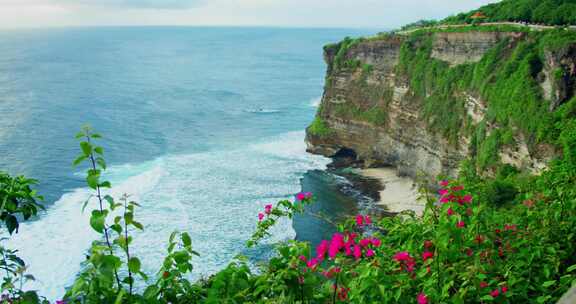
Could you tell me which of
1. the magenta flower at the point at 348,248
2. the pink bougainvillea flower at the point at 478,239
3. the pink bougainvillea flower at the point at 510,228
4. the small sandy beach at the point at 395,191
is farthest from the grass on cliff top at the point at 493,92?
the magenta flower at the point at 348,248

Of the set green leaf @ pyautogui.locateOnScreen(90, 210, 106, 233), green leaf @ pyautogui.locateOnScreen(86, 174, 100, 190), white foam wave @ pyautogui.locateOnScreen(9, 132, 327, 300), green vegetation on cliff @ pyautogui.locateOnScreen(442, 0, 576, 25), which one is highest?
green vegetation on cliff @ pyautogui.locateOnScreen(442, 0, 576, 25)

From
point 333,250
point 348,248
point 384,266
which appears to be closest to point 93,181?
point 333,250

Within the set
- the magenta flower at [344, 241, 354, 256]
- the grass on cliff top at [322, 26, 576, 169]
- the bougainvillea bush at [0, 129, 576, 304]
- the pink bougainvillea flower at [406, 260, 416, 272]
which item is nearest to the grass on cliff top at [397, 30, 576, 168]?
the grass on cliff top at [322, 26, 576, 169]

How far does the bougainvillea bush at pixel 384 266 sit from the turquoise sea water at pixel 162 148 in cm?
1043

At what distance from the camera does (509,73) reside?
36375 millimetres

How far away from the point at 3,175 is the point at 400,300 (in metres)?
5.47

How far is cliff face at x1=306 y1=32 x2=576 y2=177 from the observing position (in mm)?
32562

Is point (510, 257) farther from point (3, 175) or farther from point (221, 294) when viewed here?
point (3, 175)

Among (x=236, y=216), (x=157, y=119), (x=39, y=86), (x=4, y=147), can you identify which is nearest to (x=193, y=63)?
(x=39, y=86)

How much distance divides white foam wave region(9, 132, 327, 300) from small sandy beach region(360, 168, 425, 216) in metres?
6.99

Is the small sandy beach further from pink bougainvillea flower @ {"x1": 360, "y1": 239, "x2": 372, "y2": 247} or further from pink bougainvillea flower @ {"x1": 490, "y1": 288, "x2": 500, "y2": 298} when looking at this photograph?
pink bougainvillea flower @ {"x1": 490, "y1": 288, "x2": 500, "y2": 298}

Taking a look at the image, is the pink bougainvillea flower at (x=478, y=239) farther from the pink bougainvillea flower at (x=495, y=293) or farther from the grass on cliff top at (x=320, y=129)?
the grass on cliff top at (x=320, y=129)

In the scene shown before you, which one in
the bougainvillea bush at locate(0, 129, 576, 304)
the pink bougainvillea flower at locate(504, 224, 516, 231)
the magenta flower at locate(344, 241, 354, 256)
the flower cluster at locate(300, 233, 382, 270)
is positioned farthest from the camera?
the pink bougainvillea flower at locate(504, 224, 516, 231)

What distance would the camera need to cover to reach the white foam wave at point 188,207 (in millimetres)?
32688
